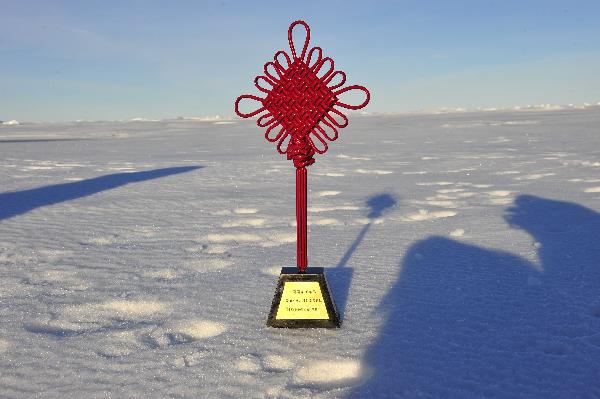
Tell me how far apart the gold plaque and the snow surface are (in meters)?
0.06

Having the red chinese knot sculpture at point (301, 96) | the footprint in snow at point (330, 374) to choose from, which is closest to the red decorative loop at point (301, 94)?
the red chinese knot sculpture at point (301, 96)

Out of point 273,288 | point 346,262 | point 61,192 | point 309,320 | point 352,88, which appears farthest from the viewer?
point 61,192

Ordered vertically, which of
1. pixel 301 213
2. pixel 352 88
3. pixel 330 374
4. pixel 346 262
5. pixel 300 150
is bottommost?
pixel 330 374

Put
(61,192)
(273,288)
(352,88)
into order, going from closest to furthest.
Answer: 1. (352,88)
2. (273,288)
3. (61,192)

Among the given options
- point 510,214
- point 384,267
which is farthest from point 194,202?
point 510,214

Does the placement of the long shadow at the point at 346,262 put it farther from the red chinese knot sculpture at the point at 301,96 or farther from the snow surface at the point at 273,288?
the red chinese knot sculpture at the point at 301,96

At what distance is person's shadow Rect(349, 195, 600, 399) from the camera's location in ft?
5.26

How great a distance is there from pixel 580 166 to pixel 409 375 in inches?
246

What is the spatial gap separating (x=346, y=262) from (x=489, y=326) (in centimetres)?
104

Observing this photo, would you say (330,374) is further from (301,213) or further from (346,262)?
(346,262)

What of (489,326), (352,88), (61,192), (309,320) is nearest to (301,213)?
(309,320)

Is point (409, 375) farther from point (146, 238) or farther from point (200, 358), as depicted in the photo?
point (146, 238)

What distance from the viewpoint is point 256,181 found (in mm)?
6238

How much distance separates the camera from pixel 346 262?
2.90 meters
